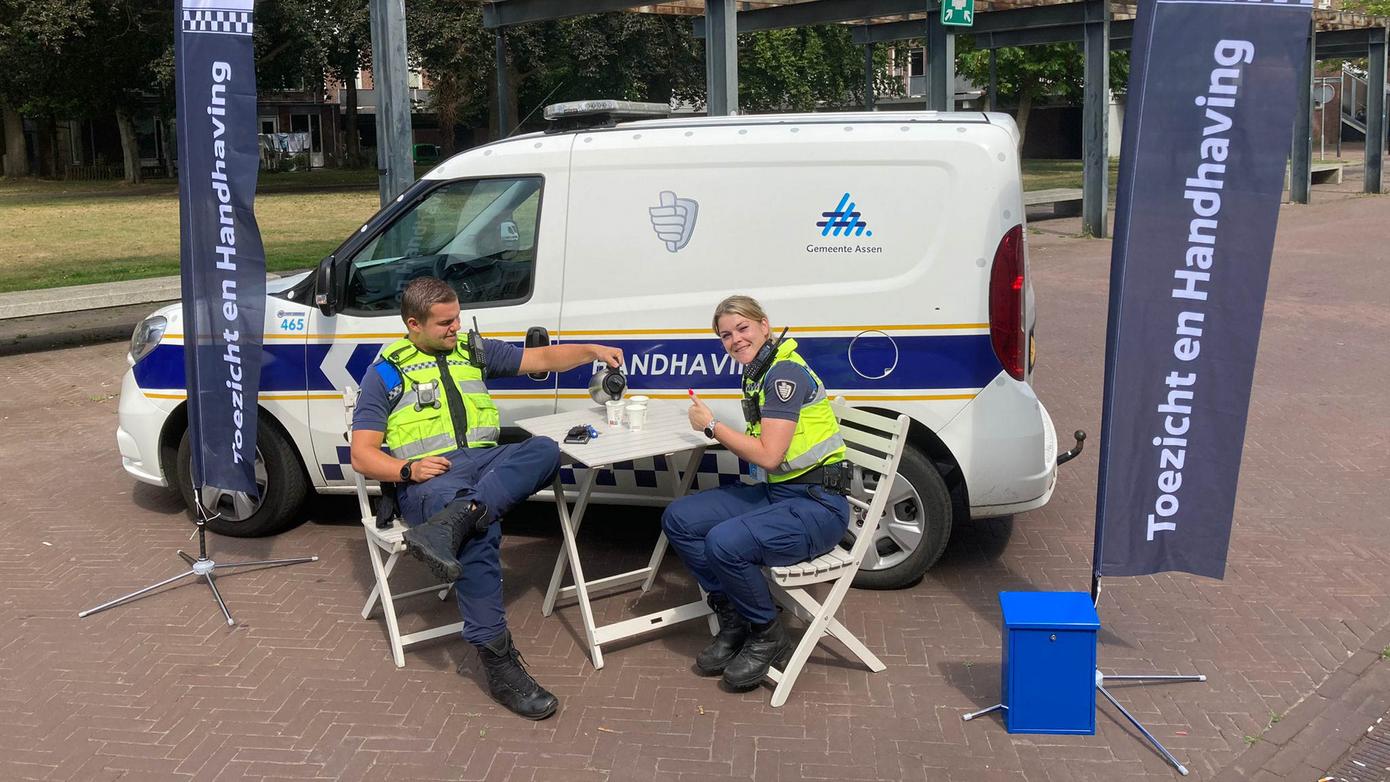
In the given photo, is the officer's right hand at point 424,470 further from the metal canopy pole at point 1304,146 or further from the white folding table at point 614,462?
the metal canopy pole at point 1304,146

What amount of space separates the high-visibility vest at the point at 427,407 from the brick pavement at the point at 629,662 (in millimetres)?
869

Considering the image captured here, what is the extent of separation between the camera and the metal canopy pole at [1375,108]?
89.9 feet

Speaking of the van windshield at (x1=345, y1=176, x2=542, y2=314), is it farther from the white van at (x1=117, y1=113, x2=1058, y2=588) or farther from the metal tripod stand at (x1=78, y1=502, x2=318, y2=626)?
the metal tripod stand at (x1=78, y1=502, x2=318, y2=626)

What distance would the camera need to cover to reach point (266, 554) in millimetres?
6395

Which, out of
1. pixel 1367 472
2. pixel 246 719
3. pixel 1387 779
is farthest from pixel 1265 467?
pixel 246 719

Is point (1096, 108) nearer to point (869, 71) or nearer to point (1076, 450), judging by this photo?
point (869, 71)

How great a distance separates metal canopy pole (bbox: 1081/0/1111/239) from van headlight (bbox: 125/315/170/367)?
1648cm

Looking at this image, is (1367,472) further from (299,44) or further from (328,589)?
(299,44)

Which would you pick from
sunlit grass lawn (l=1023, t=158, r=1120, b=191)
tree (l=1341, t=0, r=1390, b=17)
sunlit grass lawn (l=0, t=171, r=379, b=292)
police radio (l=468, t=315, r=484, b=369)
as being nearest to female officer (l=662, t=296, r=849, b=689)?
police radio (l=468, t=315, r=484, b=369)

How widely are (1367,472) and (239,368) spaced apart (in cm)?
625

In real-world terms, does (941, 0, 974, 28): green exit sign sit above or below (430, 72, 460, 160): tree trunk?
below

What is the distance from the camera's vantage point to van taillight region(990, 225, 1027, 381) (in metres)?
5.34


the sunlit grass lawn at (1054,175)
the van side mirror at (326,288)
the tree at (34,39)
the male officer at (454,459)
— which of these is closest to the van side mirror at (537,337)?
the male officer at (454,459)

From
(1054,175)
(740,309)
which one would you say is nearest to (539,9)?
(740,309)
